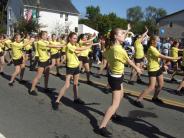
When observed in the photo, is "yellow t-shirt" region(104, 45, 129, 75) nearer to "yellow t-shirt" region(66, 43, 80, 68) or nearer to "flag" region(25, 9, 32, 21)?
"yellow t-shirt" region(66, 43, 80, 68)

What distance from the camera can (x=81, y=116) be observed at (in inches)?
373

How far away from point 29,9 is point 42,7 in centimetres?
345

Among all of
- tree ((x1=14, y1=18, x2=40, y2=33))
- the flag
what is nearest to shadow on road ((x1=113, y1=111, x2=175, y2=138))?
tree ((x1=14, y1=18, x2=40, y2=33))

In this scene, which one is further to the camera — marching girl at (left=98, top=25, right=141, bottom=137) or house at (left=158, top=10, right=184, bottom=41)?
house at (left=158, top=10, right=184, bottom=41)

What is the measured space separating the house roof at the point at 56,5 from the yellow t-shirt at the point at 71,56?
5894cm

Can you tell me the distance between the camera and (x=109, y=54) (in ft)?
26.8

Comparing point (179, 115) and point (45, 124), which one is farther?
point (179, 115)

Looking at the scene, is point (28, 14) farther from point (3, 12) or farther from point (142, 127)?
point (142, 127)

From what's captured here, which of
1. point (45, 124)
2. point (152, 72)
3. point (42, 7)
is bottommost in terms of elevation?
point (45, 124)

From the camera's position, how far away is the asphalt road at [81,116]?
26.8ft

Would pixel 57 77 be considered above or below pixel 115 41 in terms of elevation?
below

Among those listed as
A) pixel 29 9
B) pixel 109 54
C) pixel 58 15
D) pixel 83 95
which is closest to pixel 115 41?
pixel 109 54

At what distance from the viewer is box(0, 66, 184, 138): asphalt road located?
26.8ft

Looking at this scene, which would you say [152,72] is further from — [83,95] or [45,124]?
[45,124]
